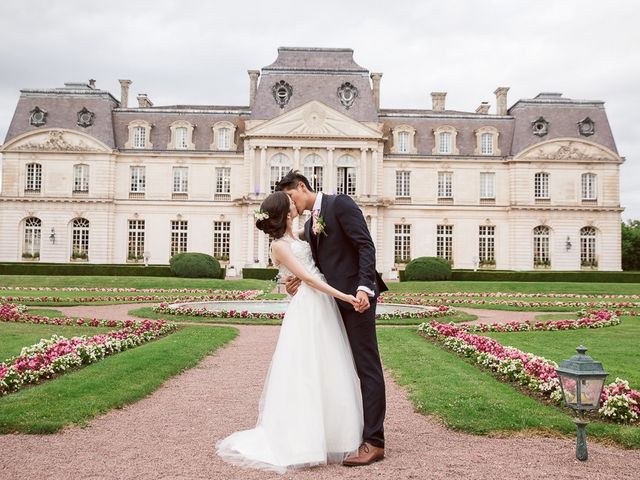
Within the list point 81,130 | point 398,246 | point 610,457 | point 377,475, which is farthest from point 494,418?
point 81,130

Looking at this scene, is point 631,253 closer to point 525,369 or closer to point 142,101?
point 142,101

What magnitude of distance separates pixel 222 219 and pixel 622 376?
110 feet

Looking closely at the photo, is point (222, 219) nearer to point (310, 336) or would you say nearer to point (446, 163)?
point (446, 163)

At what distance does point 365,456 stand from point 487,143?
1495 inches

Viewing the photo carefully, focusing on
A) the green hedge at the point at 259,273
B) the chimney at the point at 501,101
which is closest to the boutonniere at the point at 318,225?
the green hedge at the point at 259,273

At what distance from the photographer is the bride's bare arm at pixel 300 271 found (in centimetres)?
491

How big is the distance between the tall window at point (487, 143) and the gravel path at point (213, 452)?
35723mm

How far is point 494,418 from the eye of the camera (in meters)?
5.90

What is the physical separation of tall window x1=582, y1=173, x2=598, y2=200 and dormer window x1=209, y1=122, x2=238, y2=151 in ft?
70.8

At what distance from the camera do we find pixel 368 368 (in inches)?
196

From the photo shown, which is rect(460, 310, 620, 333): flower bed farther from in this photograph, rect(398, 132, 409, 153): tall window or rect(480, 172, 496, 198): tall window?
rect(398, 132, 409, 153): tall window

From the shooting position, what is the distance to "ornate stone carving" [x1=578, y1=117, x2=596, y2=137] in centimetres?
3938

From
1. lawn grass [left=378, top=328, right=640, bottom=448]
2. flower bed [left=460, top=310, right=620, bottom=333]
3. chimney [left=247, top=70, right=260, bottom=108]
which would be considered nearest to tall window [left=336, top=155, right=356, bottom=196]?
chimney [left=247, top=70, right=260, bottom=108]

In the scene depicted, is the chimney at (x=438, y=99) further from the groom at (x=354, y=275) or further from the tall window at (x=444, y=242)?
the groom at (x=354, y=275)
